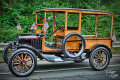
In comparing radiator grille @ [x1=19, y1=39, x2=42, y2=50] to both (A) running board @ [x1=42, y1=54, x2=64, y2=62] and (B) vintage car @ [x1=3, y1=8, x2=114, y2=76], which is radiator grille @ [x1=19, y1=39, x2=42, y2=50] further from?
(A) running board @ [x1=42, y1=54, x2=64, y2=62]

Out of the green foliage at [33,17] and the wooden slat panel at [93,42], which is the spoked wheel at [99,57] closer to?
the wooden slat panel at [93,42]

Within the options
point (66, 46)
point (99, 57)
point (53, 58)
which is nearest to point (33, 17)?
point (66, 46)

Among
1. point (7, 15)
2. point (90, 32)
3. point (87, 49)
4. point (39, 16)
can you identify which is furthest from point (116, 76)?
point (7, 15)

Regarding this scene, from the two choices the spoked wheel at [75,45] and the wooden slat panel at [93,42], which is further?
the wooden slat panel at [93,42]

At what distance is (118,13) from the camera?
11.4 meters

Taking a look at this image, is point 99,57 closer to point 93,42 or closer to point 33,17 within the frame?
point 93,42

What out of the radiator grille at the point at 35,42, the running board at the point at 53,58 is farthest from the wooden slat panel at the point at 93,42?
the radiator grille at the point at 35,42

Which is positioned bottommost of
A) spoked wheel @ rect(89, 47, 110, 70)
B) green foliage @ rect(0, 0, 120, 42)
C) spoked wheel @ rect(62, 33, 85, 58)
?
spoked wheel @ rect(89, 47, 110, 70)

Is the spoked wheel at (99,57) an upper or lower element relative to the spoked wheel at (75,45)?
lower

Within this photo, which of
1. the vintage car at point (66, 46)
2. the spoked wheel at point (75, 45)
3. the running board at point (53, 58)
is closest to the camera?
the vintage car at point (66, 46)

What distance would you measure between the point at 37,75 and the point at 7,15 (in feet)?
22.7

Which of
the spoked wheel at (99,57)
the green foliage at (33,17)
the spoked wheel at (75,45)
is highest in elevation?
the green foliage at (33,17)

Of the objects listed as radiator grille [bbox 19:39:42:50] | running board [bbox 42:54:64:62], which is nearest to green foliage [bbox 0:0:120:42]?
radiator grille [bbox 19:39:42:50]

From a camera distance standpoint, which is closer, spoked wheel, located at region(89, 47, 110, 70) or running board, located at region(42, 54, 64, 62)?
running board, located at region(42, 54, 64, 62)
